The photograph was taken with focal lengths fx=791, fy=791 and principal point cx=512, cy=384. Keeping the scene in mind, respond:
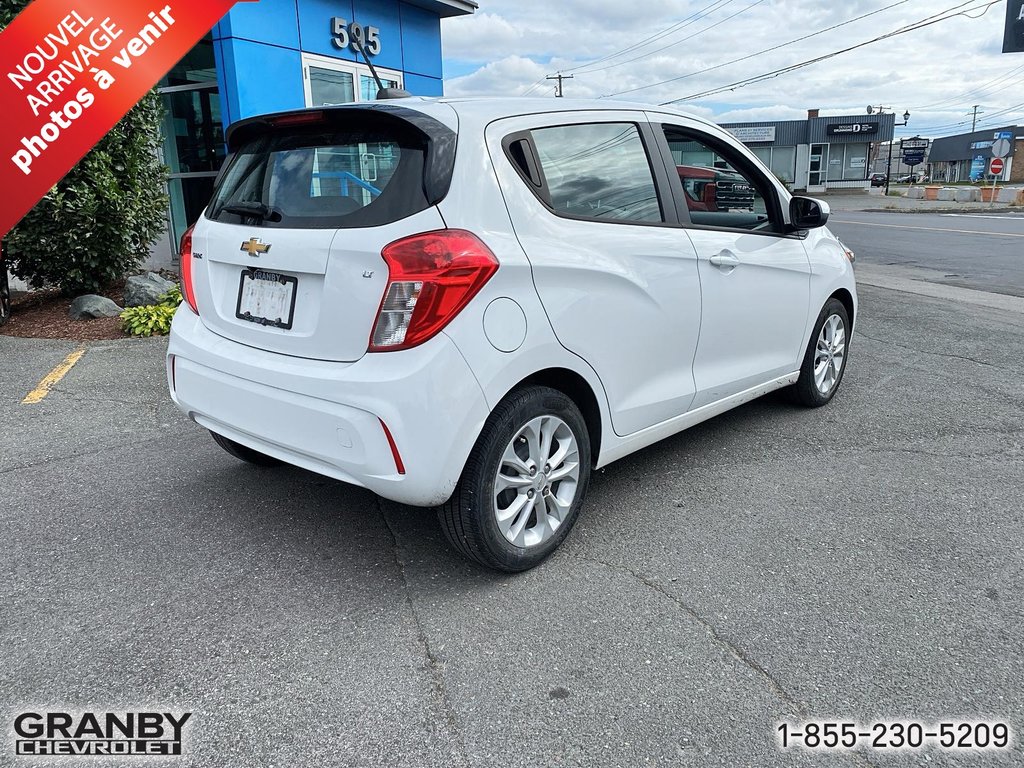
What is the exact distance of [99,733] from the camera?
2256mm

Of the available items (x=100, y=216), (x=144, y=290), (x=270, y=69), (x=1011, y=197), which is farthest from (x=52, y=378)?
(x=1011, y=197)

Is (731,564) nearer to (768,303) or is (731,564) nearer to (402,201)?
(768,303)

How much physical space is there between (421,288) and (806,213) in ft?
8.57

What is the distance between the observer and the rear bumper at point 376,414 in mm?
2576

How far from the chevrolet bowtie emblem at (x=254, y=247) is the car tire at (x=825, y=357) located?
319 cm

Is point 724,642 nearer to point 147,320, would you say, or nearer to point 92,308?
point 147,320

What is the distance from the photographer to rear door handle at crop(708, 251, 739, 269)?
3.70 metres

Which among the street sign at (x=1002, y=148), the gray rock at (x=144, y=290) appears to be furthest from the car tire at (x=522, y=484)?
the street sign at (x=1002, y=148)

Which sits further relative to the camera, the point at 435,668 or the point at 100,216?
the point at 100,216

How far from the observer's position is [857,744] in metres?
2.19

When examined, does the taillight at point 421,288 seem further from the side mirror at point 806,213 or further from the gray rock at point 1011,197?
the gray rock at point 1011,197

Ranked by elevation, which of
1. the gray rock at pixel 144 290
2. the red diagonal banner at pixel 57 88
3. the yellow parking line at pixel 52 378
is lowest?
the yellow parking line at pixel 52 378

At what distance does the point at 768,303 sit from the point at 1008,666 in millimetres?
2109

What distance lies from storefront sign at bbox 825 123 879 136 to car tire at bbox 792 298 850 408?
61.9 metres
